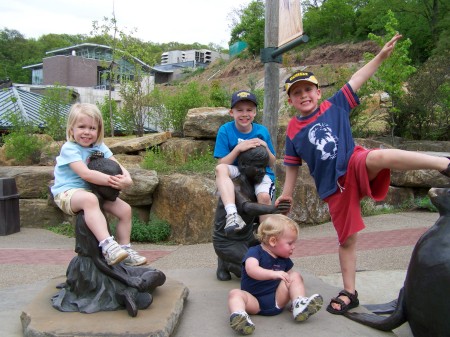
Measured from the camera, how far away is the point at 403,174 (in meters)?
9.33

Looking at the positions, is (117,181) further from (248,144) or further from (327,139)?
(327,139)

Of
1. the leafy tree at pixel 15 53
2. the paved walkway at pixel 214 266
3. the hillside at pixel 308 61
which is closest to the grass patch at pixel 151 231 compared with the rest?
the paved walkway at pixel 214 266

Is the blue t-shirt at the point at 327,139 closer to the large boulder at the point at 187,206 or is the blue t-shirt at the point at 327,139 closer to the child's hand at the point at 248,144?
the child's hand at the point at 248,144

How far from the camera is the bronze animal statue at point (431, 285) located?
2.59 meters

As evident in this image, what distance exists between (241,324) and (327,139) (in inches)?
55.4

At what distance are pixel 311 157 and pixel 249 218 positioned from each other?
0.82 metres

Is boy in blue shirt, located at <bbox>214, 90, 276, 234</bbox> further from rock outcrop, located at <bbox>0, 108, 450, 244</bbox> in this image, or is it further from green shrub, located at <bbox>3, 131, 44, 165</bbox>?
green shrub, located at <bbox>3, 131, 44, 165</bbox>

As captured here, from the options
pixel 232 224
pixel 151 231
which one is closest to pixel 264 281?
pixel 232 224

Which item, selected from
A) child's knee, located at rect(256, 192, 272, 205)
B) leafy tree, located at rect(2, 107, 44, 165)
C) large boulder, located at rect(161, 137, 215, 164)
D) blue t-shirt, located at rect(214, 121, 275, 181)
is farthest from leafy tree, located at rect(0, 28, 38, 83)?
child's knee, located at rect(256, 192, 272, 205)

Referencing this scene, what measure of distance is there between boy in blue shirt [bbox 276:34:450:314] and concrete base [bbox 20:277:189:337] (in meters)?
1.13

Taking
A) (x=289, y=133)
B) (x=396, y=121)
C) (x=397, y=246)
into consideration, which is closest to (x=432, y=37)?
(x=396, y=121)

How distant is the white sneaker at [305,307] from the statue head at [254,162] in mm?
1180

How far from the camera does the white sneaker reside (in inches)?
115

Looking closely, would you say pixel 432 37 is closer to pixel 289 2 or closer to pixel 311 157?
pixel 289 2
